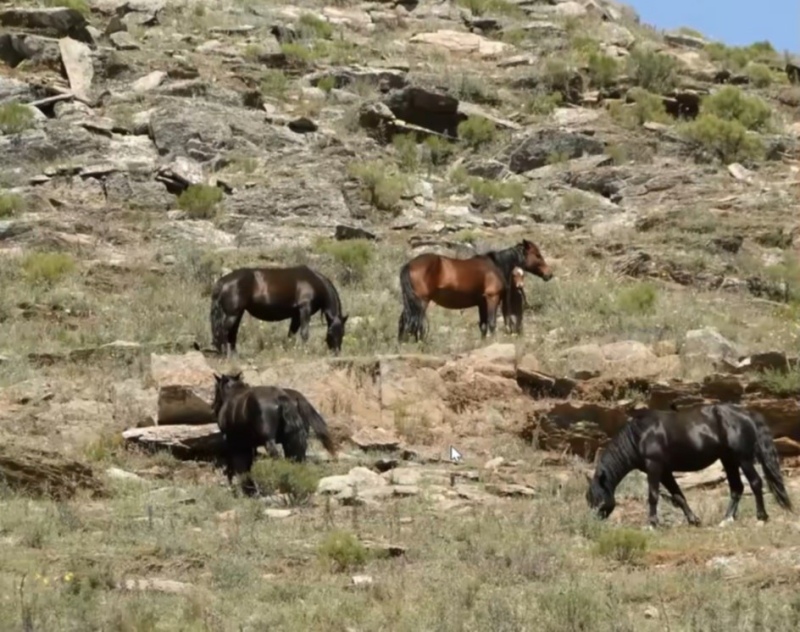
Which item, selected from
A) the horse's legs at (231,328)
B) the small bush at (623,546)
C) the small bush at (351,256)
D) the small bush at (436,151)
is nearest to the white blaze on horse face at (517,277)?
the horse's legs at (231,328)

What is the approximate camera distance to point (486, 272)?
2150 centimetres

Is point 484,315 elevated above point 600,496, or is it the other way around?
point 600,496

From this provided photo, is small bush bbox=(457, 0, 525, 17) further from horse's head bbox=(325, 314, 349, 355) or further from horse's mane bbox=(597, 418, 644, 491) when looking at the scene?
horse's mane bbox=(597, 418, 644, 491)

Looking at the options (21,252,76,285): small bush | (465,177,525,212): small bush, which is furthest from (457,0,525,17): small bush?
(21,252,76,285): small bush

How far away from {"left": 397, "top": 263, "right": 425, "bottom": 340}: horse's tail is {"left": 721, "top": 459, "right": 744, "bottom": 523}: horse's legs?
8.13 metres

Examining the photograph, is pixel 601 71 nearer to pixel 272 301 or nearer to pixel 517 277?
pixel 517 277

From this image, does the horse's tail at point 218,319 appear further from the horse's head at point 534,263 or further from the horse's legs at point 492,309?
the horse's head at point 534,263

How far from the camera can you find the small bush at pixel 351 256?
26.1m

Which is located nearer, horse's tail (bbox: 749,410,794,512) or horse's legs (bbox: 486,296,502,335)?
horse's tail (bbox: 749,410,794,512)

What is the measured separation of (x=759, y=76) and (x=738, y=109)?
514 cm

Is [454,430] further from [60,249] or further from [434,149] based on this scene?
[434,149]

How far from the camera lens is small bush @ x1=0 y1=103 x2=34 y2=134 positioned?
3219cm

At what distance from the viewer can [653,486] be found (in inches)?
494

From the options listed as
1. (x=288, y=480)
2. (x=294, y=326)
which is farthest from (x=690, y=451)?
(x=294, y=326)
